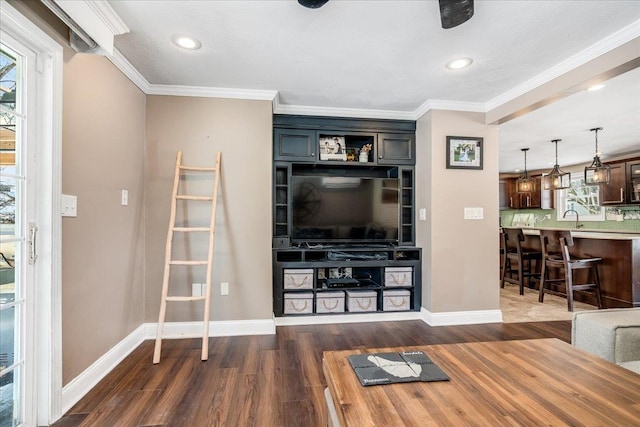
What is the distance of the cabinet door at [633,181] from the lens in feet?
17.6

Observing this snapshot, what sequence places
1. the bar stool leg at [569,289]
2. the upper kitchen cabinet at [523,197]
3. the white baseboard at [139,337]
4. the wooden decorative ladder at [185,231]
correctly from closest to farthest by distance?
the white baseboard at [139,337], the wooden decorative ladder at [185,231], the bar stool leg at [569,289], the upper kitchen cabinet at [523,197]

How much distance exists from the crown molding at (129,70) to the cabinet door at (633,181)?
7.49m

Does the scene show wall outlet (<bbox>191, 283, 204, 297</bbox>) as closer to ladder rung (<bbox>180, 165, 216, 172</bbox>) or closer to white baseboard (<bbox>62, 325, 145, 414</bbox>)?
white baseboard (<bbox>62, 325, 145, 414</bbox>)

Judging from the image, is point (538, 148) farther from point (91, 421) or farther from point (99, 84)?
point (91, 421)

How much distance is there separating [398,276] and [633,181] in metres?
5.15

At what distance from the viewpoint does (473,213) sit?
339 cm

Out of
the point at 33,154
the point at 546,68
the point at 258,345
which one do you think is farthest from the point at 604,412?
the point at 33,154

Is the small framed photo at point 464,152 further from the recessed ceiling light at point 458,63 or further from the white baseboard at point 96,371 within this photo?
the white baseboard at point 96,371

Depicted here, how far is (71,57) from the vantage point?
6.07 feet

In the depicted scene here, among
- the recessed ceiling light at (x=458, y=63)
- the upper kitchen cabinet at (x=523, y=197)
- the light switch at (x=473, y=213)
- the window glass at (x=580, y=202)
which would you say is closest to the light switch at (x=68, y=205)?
the recessed ceiling light at (x=458, y=63)

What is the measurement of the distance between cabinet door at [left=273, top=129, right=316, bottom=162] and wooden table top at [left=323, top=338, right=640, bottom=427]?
2.39 metres

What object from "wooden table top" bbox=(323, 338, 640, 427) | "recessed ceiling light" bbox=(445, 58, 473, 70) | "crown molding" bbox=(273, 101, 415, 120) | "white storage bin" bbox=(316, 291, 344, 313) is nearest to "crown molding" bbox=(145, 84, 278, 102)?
"crown molding" bbox=(273, 101, 415, 120)

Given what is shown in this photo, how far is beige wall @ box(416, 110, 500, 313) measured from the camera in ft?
10.9

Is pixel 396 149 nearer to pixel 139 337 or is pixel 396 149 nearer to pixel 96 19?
pixel 96 19
